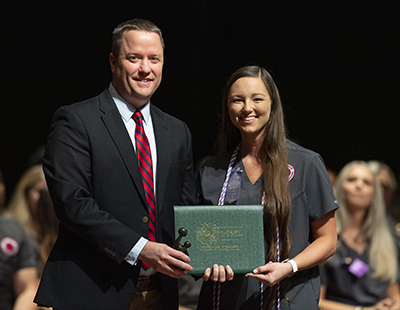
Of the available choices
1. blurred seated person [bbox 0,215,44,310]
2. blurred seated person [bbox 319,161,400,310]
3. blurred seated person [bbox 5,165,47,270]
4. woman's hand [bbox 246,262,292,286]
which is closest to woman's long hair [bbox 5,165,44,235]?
blurred seated person [bbox 5,165,47,270]

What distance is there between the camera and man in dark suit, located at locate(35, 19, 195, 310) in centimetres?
205

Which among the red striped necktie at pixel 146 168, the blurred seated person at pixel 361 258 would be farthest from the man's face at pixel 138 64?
the blurred seated person at pixel 361 258

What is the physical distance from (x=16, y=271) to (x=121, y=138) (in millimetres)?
2091

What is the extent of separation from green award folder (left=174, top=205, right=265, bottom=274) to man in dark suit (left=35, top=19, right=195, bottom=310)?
100 mm

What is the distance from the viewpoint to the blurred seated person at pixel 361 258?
3951 mm

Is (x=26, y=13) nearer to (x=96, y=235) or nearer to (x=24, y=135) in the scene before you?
(x=24, y=135)

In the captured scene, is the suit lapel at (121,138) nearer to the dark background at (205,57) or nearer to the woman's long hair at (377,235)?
the woman's long hair at (377,235)

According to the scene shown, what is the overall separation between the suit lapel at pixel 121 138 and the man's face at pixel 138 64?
102 mm

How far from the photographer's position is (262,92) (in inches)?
91.0

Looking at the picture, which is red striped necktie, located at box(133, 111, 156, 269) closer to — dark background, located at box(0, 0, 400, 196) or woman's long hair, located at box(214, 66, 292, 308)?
woman's long hair, located at box(214, 66, 292, 308)

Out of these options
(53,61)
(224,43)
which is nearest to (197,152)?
(224,43)

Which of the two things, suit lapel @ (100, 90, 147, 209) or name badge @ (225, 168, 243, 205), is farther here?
name badge @ (225, 168, 243, 205)

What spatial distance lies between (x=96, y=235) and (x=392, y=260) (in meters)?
2.90

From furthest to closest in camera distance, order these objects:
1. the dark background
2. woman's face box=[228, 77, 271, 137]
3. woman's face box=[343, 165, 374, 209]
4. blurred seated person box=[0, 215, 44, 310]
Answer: the dark background
woman's face box=[343, 165, 374, 209]
blurred seated person box=[0, 215, 44, 310]
woman's face box=[228, 77, 271, 137]
